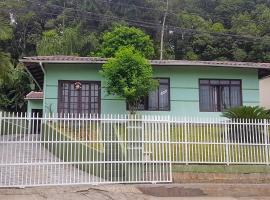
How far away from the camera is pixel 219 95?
2023cm

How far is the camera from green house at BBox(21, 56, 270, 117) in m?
19.1

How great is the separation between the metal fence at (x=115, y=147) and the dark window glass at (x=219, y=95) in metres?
7.02

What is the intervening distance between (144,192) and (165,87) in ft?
31.8

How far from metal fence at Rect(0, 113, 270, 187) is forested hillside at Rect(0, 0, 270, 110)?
88.2ft

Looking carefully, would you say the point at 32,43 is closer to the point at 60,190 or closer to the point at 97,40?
the point at 97,40

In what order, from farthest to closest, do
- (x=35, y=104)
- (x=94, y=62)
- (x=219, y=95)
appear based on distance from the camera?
(x=35, y=104) < (x=219, y=95) < (x=94, y=62)

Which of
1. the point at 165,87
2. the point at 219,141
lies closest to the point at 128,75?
the point at 165,87

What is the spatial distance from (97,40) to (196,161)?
30.2 metres

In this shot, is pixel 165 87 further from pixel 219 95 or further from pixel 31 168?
pixel 31 168

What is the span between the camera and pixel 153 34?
4791cm

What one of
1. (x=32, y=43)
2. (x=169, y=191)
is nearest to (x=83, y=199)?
A: (x=169, y=191)

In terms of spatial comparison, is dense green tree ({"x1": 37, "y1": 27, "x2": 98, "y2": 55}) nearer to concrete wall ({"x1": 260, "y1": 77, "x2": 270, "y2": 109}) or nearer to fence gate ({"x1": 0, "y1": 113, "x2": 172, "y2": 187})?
concrete wall ({"x1": 260, "y1": 77, "x2": 270, "y2": 109})

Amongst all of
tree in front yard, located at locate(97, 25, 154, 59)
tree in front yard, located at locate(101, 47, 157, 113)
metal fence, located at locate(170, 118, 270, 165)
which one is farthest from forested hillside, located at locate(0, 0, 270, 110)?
metal fence, located at locate(170, 118, 270, 165)

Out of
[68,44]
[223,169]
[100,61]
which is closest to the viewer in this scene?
[223,169]
